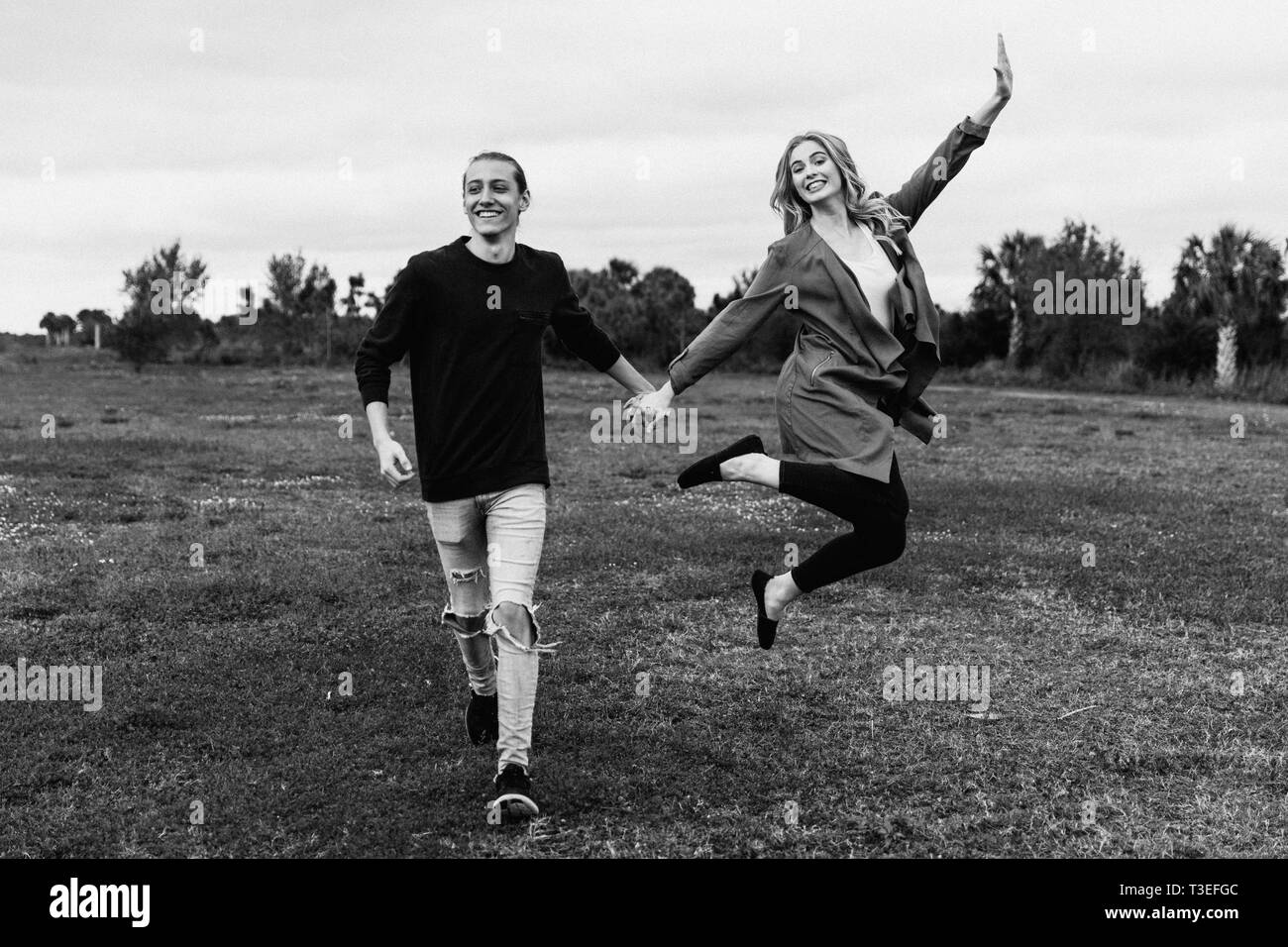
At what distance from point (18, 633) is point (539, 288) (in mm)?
4842

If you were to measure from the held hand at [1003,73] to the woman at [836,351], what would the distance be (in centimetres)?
80

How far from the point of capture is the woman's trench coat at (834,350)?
220 inches

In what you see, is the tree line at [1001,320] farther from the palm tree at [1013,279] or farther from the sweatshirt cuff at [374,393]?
the sweatshirt cuff at [374,393]

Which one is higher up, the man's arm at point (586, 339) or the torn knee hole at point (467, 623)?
the man's arm at point (586, 339)

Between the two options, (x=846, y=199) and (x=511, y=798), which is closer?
(x=511, y=798)

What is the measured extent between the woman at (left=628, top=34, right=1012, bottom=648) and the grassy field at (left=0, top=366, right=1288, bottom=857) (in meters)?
1.25

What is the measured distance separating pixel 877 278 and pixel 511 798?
2805 mm

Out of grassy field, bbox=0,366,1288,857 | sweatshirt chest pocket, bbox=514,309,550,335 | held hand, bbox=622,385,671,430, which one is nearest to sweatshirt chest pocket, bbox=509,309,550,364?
sweatshirt chest pocket, bbox=514,309,550,335

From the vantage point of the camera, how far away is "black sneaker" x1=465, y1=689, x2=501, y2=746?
20.1 ft

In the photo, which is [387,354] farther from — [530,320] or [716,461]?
[716,461]

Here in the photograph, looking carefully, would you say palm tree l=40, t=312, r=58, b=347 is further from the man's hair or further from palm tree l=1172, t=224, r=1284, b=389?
the man's hair

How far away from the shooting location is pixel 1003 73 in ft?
19.5

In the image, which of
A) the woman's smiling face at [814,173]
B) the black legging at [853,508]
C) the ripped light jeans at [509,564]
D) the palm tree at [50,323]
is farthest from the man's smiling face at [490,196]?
the palm tree at [50,323]

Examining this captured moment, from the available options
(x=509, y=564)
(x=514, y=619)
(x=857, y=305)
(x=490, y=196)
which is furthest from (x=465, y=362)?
(x=857, y=305)
